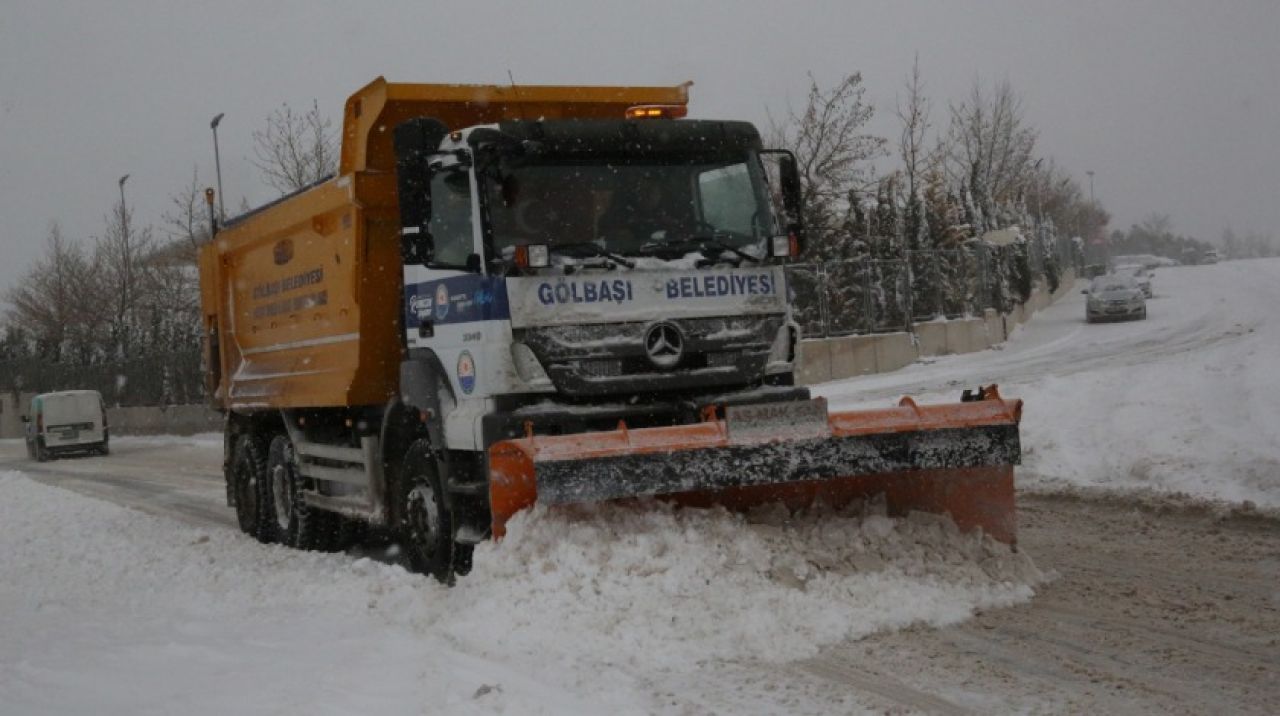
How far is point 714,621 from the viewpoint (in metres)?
6.05

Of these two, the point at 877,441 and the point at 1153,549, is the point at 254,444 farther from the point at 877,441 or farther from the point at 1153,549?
the point at 1153,549

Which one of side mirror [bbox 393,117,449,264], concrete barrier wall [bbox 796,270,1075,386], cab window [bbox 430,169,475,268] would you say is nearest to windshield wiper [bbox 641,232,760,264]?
cab window [bbox 430,169,475,268]

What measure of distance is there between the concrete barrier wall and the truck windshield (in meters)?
14.7

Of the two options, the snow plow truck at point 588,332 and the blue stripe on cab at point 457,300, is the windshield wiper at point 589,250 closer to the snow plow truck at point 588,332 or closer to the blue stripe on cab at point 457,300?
the snow plow truck at point 588,332

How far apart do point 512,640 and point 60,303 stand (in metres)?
52.5

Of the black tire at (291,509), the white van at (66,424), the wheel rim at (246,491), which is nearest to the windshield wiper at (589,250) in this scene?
the black tire at (291,509)

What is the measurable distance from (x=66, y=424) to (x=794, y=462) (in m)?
30.4

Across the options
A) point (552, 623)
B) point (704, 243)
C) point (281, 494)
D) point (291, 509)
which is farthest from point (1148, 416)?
point (281, 494)

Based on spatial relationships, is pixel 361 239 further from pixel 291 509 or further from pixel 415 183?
pixel 291 509

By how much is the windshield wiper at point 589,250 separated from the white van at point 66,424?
1139 inches

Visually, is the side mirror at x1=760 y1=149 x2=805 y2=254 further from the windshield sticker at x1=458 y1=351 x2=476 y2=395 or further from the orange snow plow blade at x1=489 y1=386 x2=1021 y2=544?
the windshield sticker at x1=458 y1=351 x2=476 y2=395

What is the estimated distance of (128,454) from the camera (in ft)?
104

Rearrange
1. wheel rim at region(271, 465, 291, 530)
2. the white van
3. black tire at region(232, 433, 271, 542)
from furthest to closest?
1. the white van
2. black tire at region(232, 433, 271, 542)
3. wheel rim at region(271, 465, 291, 530)

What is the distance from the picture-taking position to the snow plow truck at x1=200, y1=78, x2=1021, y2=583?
22.1 feet
